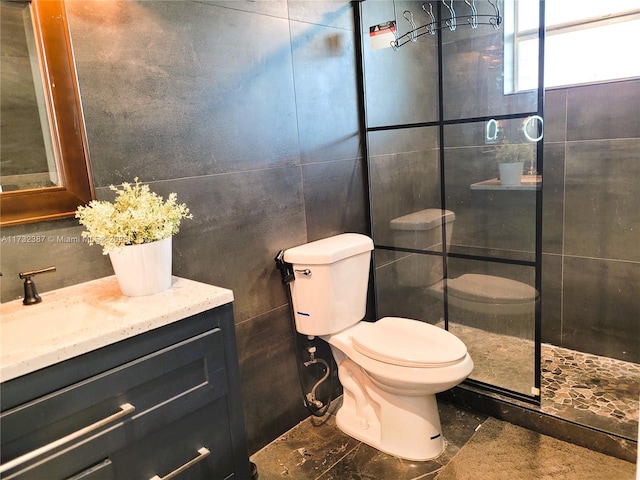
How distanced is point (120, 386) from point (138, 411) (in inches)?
3.9

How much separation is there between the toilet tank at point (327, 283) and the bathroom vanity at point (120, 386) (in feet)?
2.08

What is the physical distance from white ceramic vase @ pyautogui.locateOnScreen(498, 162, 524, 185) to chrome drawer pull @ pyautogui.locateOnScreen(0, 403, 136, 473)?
1.85 metres

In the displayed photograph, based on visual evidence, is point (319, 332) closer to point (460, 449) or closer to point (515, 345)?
point (460, 449)

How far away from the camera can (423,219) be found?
2549mm

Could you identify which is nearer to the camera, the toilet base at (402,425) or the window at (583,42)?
the toilet base at (402,425)

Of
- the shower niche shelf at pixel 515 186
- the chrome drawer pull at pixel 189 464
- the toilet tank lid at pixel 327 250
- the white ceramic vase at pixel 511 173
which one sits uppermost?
the white ceramic vase at pixel 511 173

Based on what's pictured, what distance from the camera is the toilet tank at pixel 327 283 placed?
202 centimetres

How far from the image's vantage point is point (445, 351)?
73.7 inches

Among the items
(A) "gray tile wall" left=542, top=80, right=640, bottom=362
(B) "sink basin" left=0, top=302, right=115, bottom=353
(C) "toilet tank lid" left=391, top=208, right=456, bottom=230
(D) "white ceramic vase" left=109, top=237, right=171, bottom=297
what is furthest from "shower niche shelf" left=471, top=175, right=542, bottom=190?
(B) "sink basin" left=0, top=302, right=115, bottom=353

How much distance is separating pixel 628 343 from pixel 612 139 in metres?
1.10

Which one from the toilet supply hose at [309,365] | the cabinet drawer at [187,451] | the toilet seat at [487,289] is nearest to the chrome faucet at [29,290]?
the cabinet drawer at [187,451]

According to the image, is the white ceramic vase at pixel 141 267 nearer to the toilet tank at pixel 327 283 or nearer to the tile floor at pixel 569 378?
the toilet tank at pixel 327 283

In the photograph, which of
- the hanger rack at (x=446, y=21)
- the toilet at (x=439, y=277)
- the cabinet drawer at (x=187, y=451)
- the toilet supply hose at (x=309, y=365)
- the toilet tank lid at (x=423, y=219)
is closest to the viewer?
the cabinet drawer at (x=187, y=451)

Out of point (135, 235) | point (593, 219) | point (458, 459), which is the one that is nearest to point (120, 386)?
point (135, 235)
